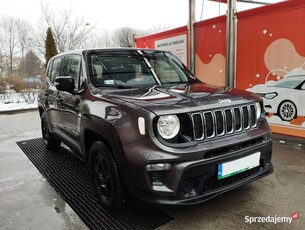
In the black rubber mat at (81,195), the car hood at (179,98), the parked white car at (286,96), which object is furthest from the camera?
the parked white car at (286,96)

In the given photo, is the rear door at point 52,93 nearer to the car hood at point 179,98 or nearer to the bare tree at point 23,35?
the car hood at point 179,98

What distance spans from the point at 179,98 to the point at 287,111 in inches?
139

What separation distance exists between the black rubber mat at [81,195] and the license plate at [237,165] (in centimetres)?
74

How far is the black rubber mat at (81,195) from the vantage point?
273cm

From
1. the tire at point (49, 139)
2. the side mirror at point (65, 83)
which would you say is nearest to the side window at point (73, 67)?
the side mirror at point (65, 83)

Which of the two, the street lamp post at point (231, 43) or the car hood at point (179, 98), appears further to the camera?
the street lamp post at point (231, 43)

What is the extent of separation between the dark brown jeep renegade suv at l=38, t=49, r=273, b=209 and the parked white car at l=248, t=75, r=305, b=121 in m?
2.41

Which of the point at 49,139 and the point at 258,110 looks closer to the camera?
the point at 258,110

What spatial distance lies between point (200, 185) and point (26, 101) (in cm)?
1284

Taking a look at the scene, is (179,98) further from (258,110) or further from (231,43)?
(231,43)

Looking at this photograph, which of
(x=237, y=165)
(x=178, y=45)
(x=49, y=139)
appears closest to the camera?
(x=237, y=165)

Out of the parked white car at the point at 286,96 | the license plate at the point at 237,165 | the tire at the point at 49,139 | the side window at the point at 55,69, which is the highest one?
the side window at the point at 55,69

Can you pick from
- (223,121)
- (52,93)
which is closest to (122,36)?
(52,93)

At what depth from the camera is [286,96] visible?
5273 mm
